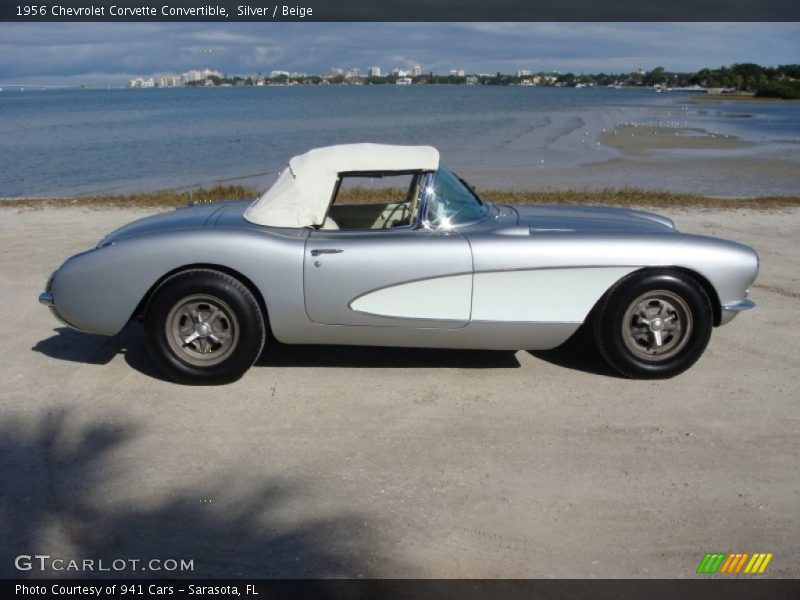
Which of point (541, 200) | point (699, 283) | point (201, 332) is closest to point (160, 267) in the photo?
point (201, 332)

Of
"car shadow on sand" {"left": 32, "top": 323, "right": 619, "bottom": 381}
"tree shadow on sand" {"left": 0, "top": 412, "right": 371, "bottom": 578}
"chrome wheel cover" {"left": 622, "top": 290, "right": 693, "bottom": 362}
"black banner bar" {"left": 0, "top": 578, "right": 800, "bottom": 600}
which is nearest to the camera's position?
"black banner bar" {"left": 0, "top": 578, "right": 800, "bottom": 600}

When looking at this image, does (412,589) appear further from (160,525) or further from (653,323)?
(653,323)

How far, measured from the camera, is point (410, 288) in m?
4.99

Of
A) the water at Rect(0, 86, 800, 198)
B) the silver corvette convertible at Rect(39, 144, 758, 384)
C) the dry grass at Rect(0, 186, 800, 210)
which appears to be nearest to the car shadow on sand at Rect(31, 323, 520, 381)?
the silver corvette convertible at Rect(39, 144, 758, 384)

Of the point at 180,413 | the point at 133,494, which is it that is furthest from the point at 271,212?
the point at 133,494

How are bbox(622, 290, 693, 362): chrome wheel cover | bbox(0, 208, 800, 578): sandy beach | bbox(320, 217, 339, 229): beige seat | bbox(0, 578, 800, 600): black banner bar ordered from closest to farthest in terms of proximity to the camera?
bbox(0, 578, 800, 600): black banner bar < bbox(0, 208, 800, 578): sandy beach < bbox(622, 290, 693, 362): chrome wheel cover < bbox(320, 217, 339, 229): beige seat

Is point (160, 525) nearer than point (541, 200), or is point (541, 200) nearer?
point (160, 525)

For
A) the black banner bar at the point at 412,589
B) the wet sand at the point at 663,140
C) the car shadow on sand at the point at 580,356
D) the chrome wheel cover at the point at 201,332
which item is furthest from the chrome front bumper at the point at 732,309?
the wet sand at the point at 663,140

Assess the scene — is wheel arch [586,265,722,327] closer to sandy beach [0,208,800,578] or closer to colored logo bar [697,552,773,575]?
sandy beach [0,208,800,578]

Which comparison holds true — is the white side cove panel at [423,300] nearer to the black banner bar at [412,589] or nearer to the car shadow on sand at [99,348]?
the car shadow on sand at [99,348]

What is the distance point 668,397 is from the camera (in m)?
5.00

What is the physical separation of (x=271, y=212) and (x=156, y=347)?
45.1 inches

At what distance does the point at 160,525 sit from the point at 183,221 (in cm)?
243

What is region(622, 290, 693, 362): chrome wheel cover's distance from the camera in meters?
5.12
